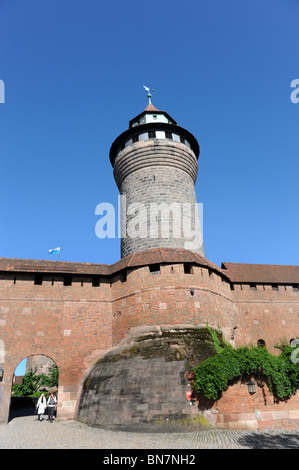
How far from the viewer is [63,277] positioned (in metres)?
17.6

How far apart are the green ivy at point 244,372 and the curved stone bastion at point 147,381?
767mm

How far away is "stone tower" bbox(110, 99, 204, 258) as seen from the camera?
1795 centimetres

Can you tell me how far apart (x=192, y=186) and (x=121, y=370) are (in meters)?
12.1

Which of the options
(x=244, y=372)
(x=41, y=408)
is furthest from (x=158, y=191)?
(x=41, y=408)

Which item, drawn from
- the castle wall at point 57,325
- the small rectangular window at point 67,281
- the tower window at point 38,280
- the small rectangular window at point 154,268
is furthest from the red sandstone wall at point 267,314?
the tower window at point 38,280

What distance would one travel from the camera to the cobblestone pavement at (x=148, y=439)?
8.82 meters

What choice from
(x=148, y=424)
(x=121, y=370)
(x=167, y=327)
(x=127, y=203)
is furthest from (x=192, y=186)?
(x=148, y=424)

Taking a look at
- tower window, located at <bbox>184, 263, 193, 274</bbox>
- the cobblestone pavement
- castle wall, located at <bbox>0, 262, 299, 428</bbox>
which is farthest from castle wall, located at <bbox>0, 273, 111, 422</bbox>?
tower window, located at <bbox>184, 263, 193, 274</bbox>

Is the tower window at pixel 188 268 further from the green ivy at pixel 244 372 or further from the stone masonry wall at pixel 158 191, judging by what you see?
the green ivy at pixel 244 372

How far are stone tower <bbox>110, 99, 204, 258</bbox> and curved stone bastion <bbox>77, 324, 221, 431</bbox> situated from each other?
5.26 m

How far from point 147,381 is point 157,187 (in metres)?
10.7

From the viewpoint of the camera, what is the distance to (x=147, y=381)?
39.2 ft

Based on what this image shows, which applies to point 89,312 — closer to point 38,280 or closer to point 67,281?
point 67,281

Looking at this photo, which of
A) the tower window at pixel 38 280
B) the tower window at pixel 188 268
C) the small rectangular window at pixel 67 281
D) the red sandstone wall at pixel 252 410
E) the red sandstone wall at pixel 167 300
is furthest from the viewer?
the small rectangular window at pixel 67 281
